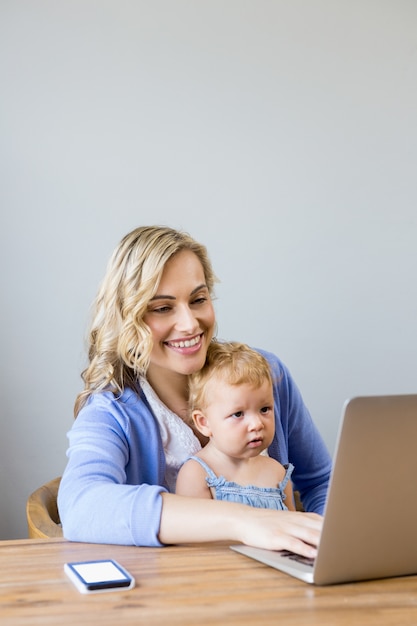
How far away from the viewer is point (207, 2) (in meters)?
2.94

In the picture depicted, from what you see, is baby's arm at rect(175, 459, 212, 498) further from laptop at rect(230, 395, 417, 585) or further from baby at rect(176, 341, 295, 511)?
laptop at rect(230, 395, 417, 585)

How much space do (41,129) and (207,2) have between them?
761 millimetres

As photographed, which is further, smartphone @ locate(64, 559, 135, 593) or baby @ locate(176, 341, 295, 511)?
baby @ locate(176, 341, 295, 511)

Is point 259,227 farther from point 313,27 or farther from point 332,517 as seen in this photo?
point 332,517

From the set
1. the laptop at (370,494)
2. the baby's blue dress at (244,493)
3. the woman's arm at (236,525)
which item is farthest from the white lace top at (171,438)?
the laptop at (370,494)

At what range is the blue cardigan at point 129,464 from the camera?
1391 millimetres

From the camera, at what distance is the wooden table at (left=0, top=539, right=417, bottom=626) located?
0.98 m

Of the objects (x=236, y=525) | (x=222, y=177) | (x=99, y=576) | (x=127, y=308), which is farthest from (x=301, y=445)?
(x=222, y=177)

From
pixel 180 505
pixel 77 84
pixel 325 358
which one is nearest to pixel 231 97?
pixel 77 84

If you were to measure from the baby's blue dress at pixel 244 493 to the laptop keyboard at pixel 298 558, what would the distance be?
50 cm

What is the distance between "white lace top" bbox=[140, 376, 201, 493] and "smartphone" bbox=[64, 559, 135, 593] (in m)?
0.64

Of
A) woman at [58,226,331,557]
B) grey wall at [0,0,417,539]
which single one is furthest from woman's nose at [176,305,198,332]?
grey wall at [0,0,417,539]

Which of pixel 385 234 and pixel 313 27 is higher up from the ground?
pixel 313 27

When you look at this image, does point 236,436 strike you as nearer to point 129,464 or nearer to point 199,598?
point 129,464
